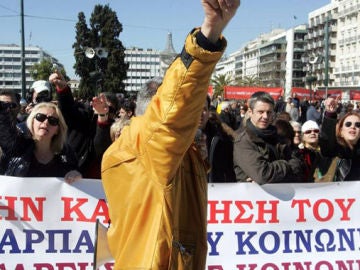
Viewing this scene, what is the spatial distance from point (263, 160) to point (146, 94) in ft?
6.09

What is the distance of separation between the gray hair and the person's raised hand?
57cm

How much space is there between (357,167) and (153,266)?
313cm

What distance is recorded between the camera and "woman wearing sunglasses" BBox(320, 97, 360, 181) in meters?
4.22

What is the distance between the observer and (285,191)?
3852mm

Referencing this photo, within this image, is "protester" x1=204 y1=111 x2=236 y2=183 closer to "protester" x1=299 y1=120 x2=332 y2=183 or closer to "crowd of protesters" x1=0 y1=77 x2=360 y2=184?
"crowd of protesters" x1=0 y1=77 x2=360 y2=184

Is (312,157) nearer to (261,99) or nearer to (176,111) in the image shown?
(261,99)

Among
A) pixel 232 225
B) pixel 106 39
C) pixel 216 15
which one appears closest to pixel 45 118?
pixel 232 225

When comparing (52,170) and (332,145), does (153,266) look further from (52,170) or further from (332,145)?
(332,145)

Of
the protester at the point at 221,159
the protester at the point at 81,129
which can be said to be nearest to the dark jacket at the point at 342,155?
the protester at the point at 221,159

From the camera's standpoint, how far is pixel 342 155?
168 inches

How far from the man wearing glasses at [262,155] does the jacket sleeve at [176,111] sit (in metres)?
2.10

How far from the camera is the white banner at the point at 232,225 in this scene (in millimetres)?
3586

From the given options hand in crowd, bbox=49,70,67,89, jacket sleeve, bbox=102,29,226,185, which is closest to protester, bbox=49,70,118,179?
hand in crowd, bbox=49,70,67,89

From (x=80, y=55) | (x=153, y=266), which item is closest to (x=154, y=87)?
(x=153, y=266)
